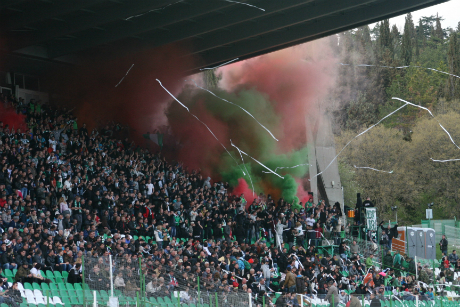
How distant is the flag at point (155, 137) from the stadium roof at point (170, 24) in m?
5.26

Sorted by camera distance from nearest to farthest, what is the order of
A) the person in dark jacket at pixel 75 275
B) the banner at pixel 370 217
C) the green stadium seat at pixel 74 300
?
the green stadium seat at pixel 74 300 → the person in dark jacket at pixel 75 275 → the banner at pixel 370 217

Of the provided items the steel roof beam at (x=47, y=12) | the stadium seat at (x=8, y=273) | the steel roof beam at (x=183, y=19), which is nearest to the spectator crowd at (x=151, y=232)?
the stadium seat at (x=8, y=273)

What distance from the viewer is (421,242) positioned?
30828 millimetres

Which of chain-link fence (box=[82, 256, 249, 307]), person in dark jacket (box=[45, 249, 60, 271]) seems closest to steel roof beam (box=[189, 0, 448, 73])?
chain-link fence (box=[82, 256, 249, 307])

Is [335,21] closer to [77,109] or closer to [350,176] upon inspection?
[77,109]

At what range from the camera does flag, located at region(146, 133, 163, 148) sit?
33.6 metres

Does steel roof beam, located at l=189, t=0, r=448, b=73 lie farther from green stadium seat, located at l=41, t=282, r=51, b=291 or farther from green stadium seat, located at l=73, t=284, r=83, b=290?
green stadium seat, located at l=41, t=282, r=51, b=291

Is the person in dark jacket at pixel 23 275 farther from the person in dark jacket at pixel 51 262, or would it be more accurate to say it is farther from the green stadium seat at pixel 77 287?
the green stadium seat at pixel 77 287

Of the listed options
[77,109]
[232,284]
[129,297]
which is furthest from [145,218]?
[77,109]

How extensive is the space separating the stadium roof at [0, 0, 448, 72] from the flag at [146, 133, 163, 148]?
207 inches

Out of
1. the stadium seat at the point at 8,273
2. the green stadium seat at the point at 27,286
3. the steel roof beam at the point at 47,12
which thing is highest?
the steel roof beam at the point at 47,12

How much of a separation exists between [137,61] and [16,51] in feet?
19.6

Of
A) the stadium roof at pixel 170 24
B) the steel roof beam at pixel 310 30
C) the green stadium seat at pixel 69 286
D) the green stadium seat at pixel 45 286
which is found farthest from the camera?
the steel roof beam at pixel 310 30

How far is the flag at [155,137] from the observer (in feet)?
110
